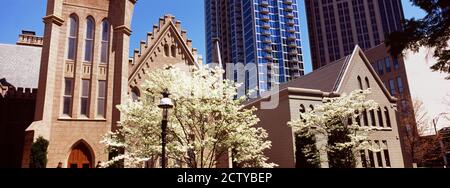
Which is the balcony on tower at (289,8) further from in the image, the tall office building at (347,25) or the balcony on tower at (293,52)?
the tall office building at (347,25)

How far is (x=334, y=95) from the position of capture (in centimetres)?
3122

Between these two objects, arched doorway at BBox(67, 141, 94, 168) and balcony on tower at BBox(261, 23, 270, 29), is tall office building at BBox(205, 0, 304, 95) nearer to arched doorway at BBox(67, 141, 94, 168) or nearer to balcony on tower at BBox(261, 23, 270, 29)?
balcony on tower at BBox(261, 23, 270, 29)

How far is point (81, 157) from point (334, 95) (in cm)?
2352

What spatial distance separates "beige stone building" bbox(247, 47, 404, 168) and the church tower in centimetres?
1460

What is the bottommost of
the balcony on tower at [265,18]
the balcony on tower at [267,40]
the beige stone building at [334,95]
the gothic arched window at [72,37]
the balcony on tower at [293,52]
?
the beige stone building at [334,95]

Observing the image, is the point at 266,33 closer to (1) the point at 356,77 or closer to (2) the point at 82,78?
(1) the point at 356,77

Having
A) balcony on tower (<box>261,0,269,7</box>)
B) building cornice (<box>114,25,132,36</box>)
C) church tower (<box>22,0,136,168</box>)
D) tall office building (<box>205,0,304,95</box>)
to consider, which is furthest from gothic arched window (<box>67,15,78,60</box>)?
balcony on tower (<box>261,0,269,7</box>)

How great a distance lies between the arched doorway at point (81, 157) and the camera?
72.3ft

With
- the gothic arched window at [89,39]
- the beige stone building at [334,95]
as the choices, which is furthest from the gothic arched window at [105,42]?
the beige stone building at [334,95]

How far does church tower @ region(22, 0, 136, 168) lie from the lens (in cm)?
2177

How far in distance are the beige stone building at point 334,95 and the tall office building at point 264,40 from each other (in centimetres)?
7572
